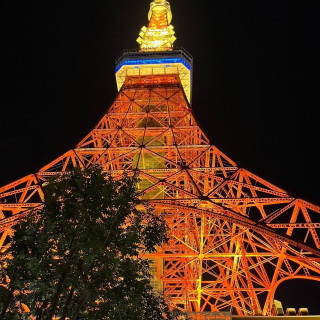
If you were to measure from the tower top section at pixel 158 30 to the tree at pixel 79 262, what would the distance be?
20201 millimetres

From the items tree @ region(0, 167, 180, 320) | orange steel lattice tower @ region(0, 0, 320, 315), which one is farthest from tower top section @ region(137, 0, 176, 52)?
tree @ region(0, 167, 180, 320)

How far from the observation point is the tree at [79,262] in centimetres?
552

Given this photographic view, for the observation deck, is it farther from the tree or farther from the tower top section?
the tree

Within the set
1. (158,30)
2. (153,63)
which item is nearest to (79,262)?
(153,63)

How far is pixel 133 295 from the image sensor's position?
5.71 metres

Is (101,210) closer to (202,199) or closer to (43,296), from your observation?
(43,296)

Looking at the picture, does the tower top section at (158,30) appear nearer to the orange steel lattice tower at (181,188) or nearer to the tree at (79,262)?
the orange steel lattice tower at (181,188)

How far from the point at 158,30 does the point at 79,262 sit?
80.4 ft

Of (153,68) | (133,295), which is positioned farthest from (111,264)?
(153,68)

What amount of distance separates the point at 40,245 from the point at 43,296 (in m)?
0.70

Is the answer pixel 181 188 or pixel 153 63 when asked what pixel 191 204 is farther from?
pixel 153 63

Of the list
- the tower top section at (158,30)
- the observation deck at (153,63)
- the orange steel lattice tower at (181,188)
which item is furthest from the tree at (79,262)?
the tower top section at (158,30)

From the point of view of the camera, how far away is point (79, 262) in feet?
18.5

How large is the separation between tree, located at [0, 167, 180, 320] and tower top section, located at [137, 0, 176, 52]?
2020cm
